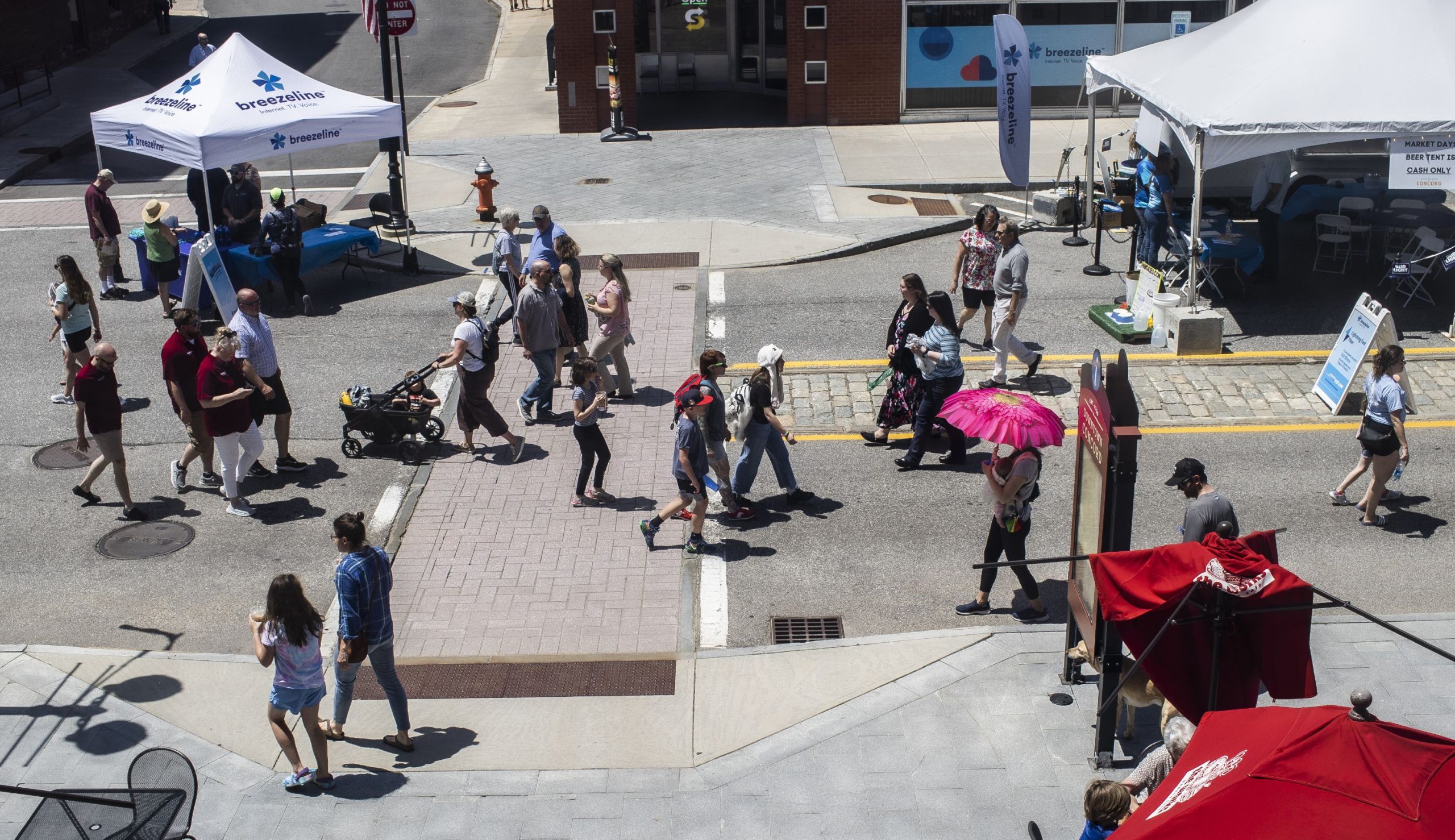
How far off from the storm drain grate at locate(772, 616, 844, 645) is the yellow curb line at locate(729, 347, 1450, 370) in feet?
16.0

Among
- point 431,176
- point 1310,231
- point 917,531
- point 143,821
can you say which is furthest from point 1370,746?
point 431,176

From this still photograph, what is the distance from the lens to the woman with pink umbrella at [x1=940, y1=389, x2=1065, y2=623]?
29.2 feet

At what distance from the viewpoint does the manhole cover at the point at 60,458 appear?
12.3m

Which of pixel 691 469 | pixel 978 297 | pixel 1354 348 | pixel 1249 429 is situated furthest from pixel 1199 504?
pixel 978 297

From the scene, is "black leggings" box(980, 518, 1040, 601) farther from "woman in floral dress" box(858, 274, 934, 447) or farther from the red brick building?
the red brick building

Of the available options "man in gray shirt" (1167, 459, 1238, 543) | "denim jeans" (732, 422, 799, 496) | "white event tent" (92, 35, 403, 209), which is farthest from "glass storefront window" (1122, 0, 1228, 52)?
"man in gray shirt" (1167, 459, 1238, 543)

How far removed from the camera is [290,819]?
Result: 734 centimetres

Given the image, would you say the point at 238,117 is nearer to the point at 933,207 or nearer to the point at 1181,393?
the point at 933,207

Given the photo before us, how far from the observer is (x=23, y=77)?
1193 inches

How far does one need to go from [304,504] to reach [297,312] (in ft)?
18.4

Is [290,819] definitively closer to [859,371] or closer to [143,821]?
[143,821]

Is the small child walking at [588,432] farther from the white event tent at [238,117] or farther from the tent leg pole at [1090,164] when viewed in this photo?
the tent leg pole at [1090,164]

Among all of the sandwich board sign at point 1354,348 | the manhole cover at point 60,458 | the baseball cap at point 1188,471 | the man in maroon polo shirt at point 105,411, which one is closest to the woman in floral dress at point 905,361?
the baseball cap at point 1188,471

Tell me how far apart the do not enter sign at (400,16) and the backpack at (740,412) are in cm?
1180
